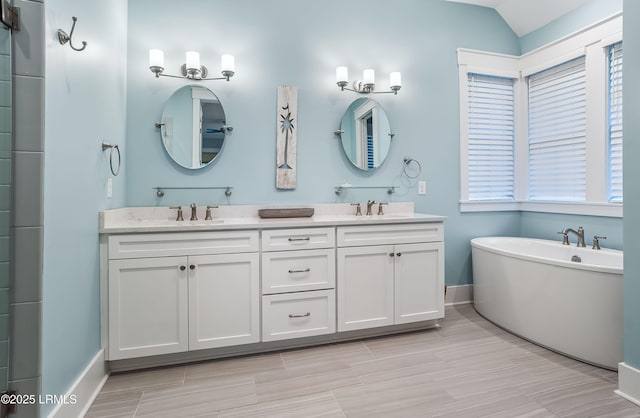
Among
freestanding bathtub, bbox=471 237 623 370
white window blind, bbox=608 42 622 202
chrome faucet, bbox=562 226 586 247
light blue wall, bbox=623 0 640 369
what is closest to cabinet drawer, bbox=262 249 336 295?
freestanding bathtub, bbox=471 237 623 370

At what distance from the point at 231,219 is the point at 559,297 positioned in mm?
2326

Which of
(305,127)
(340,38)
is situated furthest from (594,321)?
(340,38)

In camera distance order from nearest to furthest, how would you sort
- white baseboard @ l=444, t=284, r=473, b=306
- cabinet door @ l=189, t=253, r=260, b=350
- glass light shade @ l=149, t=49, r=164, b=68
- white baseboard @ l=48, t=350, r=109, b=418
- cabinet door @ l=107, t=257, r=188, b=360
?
white baseboard @ l=48, t=350, r=109, b=418, cabinet door @ l=107, t=257, r=188, b=360, cabinet door @ l=189, t=253, r=260, b=350, glass light shade @ l=149, t=49, r=164, b=68, white baseboard @ l=444, t=284, r=473, b=306

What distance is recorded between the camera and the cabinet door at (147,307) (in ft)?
6.44

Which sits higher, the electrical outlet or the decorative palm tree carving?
the decorative palm tree carving

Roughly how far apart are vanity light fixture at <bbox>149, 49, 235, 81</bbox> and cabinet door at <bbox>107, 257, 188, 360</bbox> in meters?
1.38

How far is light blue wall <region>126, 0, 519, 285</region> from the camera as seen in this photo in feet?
8.27

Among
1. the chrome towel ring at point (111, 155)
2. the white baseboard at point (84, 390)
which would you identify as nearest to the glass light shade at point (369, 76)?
the chrome towel ring at point (111, 155)

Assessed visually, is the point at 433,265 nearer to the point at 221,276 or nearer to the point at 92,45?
the point at 221,276

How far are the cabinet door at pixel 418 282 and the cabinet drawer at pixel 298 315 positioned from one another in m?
0.53

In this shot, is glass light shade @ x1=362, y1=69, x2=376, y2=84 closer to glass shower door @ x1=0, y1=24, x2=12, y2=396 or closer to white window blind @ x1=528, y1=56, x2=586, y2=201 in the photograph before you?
white window blind @ x1=528, y1=56, x2=586, y2=201

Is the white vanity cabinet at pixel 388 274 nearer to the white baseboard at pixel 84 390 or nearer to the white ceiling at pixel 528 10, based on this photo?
the white baseboard at pixel 84 390

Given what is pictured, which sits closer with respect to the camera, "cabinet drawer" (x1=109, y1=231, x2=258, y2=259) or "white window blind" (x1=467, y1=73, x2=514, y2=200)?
"cabinet drawer" (x1=109, y1=231, x2=258, y2=259)

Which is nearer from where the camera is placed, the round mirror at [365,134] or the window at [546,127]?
A: the window at [546,127]
